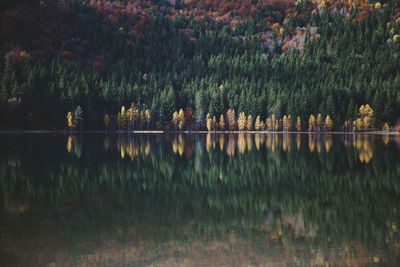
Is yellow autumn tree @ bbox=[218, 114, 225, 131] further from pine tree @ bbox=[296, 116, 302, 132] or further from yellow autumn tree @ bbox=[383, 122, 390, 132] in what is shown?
yellow autumn tree @ bbox=[383, 122, 390, 132]

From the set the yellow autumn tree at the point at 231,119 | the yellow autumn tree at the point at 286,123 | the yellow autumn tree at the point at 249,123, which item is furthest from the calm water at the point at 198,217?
the yellow autumn tree at the point at 231,119

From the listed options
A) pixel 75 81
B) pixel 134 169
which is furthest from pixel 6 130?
pixel 134 169

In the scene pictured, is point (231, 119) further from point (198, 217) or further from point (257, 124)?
point (198, 217)

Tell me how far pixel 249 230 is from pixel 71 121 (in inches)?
5568

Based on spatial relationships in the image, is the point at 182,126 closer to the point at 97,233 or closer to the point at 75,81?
the point at 75,81

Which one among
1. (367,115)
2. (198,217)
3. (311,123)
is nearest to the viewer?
(198,217)

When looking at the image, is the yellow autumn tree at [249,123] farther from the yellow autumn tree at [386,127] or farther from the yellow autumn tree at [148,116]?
the yellow autumn tree at [386,127]

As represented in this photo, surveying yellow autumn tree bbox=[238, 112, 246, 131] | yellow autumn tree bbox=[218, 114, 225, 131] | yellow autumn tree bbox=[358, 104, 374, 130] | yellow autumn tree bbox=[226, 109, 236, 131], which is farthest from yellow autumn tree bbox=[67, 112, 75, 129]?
yellow autumn tree bbox=[358, 104, 374, 130]

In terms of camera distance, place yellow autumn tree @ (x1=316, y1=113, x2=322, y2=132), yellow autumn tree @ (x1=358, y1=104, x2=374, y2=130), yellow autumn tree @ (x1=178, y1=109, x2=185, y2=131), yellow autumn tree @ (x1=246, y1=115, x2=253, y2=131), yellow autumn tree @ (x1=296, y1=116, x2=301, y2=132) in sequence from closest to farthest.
→ yellow autumn tree @ (x1=358, y1=104, x2=374, y2=130), yellow autumn tree @ (x1=316, y1=113, x2=322, y2=132), yellow autumn tree @ (x1=296, y1=116, x2=301, y2=132), yellow autumn tree @ (x1=246, y1=115, x2=253, y2=131), yellow autumn tree @ (x1=178, y1=109, x2=185, y2=131)

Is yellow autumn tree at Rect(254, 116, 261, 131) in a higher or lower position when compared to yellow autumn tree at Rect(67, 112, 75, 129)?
lower

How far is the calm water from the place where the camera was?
15281 mm

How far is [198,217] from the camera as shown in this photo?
20.7 metres

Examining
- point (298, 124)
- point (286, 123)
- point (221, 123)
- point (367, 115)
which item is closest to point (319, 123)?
point (298, 124)

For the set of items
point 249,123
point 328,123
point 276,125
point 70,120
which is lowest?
point 276,125
